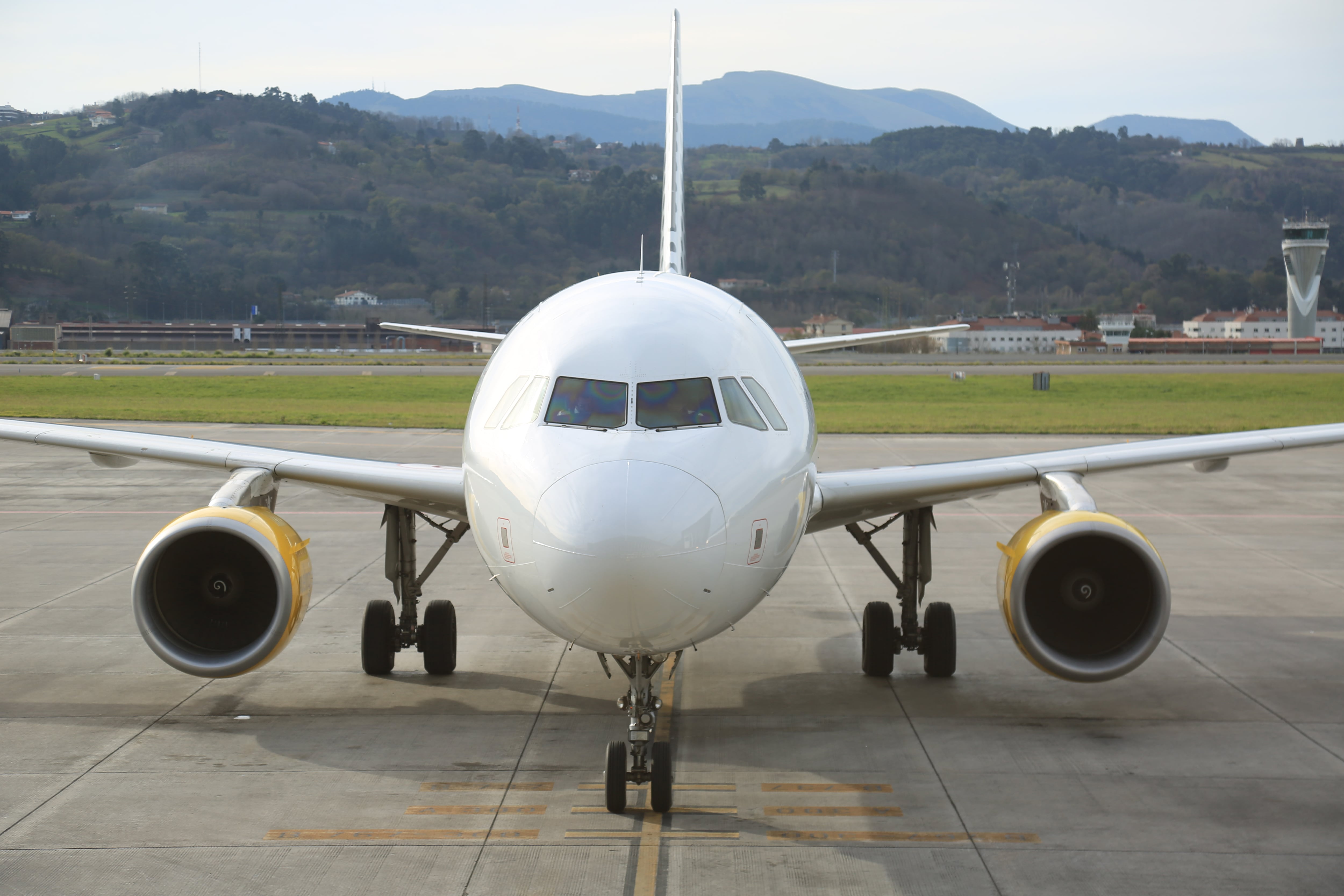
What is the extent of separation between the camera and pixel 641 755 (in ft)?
28.5

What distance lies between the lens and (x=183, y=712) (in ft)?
36.4

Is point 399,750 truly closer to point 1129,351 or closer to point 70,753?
point 70,753

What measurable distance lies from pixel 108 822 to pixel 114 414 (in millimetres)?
37278

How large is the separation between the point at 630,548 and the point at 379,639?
6061 mm

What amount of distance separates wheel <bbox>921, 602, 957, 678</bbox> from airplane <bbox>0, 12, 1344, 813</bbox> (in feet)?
0.07

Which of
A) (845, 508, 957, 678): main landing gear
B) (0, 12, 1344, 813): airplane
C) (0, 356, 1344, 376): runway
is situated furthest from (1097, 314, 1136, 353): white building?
(0, 12, 1344, 813): airplane

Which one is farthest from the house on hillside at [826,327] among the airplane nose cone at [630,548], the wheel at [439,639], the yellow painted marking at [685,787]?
the airplane nose cone at [630,548]

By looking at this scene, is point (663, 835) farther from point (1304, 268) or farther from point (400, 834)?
point (1304, 268)

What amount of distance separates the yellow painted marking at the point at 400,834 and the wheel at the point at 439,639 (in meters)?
3.88

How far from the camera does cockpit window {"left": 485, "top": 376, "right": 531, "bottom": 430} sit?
8.44 meters

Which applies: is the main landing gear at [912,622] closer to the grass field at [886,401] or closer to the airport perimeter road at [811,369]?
the grass field at [886,401]

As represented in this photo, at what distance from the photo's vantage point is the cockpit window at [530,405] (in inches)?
319

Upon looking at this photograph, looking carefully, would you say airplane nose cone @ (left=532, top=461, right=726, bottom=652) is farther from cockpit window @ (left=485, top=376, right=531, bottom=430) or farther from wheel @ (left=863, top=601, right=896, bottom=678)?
wheel @ (left=863, top=601, right=896, bottom=678)

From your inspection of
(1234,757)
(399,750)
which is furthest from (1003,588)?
(399,750)
